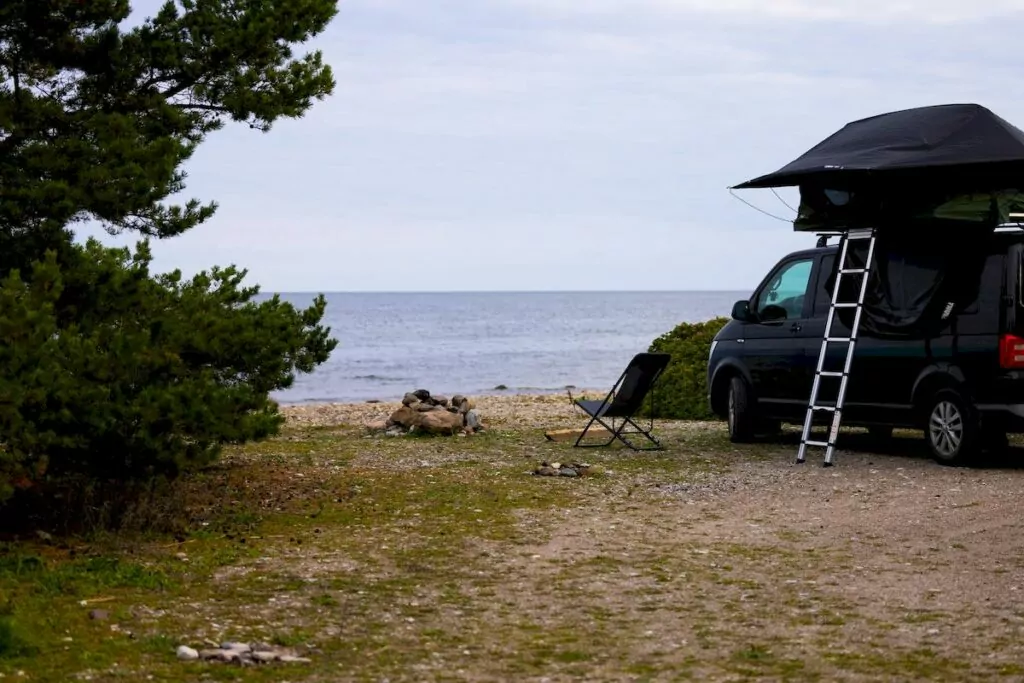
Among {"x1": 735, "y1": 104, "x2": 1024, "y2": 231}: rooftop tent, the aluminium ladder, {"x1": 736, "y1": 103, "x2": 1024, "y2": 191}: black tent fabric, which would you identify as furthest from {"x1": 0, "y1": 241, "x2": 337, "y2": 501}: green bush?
{"x1": 735, "y1": 104, "x2": 1024, "y2": 231}: rooftop tent

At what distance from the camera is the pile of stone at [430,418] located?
15070mm

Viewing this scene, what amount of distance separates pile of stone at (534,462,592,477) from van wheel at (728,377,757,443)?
293 cm

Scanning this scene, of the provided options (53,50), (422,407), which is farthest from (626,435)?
(53,50)

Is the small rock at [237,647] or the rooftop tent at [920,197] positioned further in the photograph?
the rooftop tent at [920,197]

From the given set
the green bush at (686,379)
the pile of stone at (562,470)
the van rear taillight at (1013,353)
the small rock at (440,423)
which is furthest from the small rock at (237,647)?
the green bush at (686,379)

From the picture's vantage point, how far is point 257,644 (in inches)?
227

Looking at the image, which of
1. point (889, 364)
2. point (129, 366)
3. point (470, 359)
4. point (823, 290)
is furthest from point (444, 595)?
point (470, 359)

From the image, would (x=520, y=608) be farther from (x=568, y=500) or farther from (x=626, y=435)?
(x=626, y=435)

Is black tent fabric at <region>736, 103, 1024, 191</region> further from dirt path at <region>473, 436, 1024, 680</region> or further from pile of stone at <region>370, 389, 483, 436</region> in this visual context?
pile of stone at <region>370, 389, 483, 436</region>

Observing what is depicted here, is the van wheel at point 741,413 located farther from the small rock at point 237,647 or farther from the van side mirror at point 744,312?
the small rock at point 237,647

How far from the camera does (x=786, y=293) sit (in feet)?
45.5

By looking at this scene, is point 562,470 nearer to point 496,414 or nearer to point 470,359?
point 496,414

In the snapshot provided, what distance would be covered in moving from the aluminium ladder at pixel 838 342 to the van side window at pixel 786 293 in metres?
0.62

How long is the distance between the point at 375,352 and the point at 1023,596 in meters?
58.8
